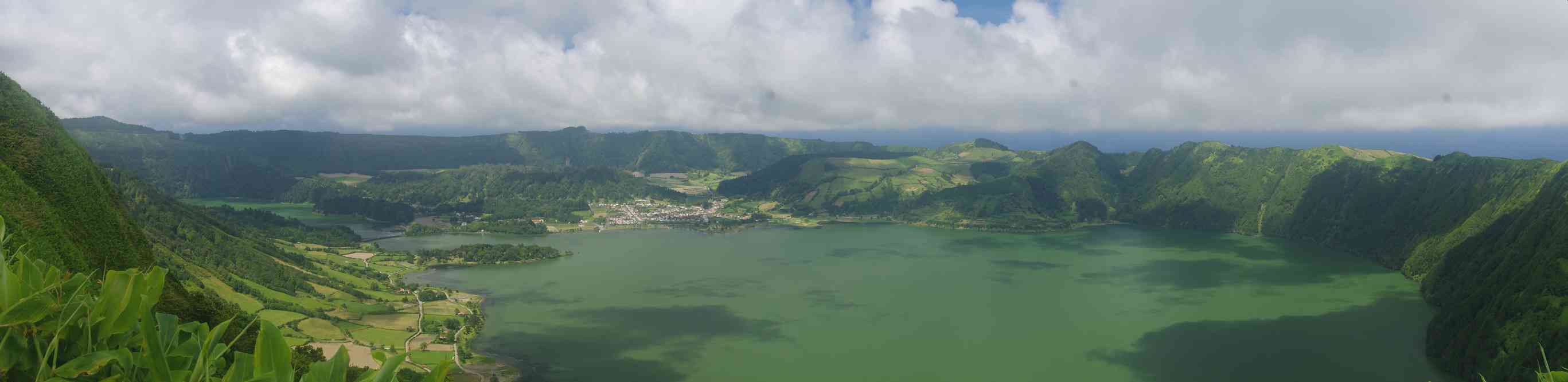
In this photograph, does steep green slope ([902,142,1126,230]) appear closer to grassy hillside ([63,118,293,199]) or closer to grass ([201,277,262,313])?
grass ([201,277,262,313])

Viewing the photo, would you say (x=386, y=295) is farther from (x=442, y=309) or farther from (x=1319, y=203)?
(x=1319, y=203)

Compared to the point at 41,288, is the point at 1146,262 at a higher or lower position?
lower

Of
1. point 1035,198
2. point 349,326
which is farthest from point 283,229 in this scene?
point 1035,198

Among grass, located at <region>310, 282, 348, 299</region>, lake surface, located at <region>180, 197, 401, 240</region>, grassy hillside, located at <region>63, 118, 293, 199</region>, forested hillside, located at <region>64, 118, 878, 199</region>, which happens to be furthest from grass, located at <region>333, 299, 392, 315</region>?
grassy hillside, located at <region>63, 118, 293, 199</region>

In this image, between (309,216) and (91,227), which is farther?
(309,216)

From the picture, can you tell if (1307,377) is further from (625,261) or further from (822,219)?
(822,219)

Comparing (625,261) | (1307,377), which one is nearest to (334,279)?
(625,261)
